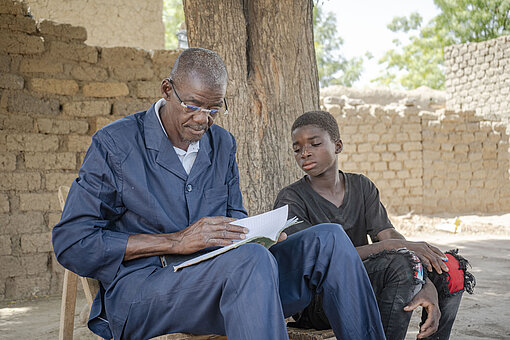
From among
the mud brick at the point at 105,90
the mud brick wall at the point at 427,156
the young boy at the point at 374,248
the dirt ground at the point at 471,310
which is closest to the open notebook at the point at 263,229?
the young boy at the point at 374,248

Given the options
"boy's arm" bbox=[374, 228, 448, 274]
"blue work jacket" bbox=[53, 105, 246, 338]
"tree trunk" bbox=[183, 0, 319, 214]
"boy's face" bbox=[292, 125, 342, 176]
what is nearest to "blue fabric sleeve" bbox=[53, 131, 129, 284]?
"blue work jacket" bbox=[53, 105, 246, 338]

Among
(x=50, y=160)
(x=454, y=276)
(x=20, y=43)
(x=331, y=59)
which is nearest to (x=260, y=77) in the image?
(x=454, y=276)

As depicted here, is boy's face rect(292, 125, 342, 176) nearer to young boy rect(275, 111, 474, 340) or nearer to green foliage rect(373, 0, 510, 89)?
young boy rect(275, 111, 474, 340)

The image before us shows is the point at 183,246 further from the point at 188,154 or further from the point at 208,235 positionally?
the point at 188,154

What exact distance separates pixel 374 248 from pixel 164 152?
1.11 meters

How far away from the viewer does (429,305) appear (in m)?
2.39

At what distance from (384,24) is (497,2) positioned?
25.1 feet

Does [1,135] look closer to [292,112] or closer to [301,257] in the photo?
[292,112]

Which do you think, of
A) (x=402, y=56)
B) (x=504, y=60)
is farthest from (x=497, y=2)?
(x=504, y=60)

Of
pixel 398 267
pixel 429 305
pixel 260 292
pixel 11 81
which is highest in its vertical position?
pixel 11 81

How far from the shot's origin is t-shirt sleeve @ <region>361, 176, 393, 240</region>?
2.85 metres

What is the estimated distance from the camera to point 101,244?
206cm

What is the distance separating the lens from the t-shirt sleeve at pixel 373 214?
9.36ft

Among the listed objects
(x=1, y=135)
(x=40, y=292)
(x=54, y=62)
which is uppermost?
(x=54, y=62)
